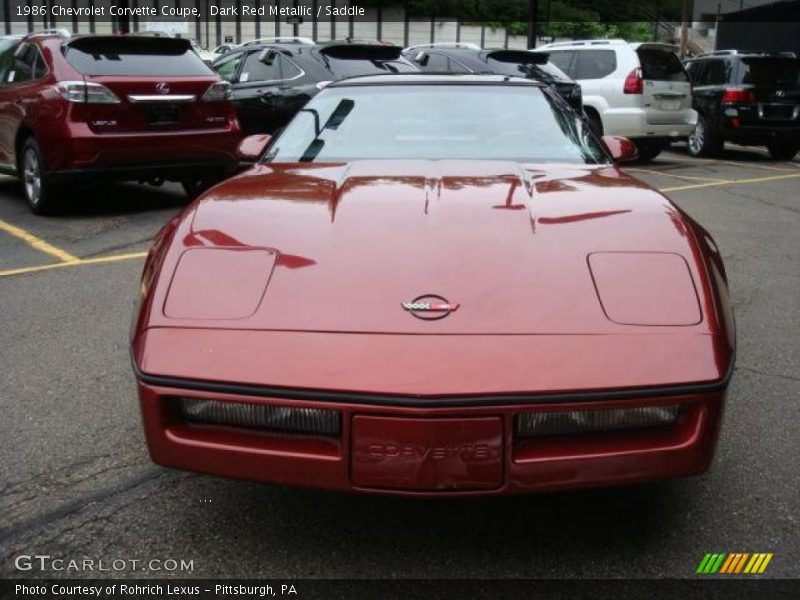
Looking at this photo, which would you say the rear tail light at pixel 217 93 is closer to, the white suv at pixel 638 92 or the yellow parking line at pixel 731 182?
the yellow parking line at pixel 731 182

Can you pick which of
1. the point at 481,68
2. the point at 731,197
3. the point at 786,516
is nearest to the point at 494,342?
the point at 786,516

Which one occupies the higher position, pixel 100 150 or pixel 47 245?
pixel 100 150

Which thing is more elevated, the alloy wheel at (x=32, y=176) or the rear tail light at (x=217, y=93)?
the rear tail light at (x=217, y=93)

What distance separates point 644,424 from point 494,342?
0.44m

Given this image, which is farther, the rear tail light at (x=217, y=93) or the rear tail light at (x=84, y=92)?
the rear tail light at (x=217, y=93)

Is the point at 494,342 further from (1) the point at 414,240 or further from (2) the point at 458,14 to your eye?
(2) the point at 458,14

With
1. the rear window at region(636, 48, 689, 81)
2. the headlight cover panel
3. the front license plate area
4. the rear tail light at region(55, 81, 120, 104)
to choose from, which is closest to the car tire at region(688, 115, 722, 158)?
the rear window at region(636, 48, 689, 81)

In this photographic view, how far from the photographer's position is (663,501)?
2785 millimetres

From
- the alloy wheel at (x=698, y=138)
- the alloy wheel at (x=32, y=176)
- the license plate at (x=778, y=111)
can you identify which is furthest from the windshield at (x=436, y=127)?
the alloy wheel at (x=698, y=138)

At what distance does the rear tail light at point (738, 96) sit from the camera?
13656 millimetres

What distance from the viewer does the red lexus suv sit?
24.2 feet

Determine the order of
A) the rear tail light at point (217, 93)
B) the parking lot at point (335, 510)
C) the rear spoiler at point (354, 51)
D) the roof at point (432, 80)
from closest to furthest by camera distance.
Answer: the parking lot at point (335, 510) < the roof at point (432, 80) < the rear tail light at point (217, 93) < the rear spoiler at point (354, 51)

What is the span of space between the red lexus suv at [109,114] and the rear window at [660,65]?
7.10 m

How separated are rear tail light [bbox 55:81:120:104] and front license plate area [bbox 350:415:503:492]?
238 inches
